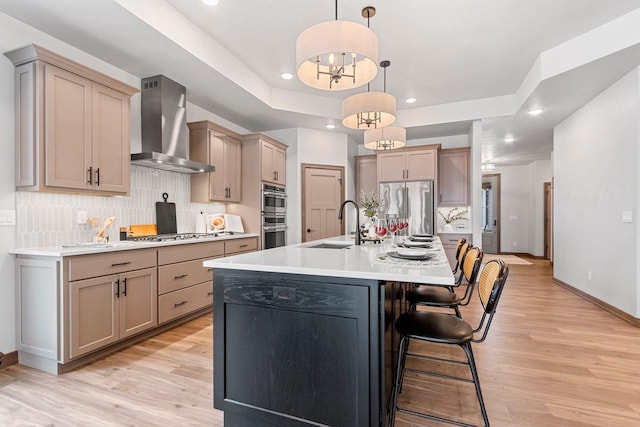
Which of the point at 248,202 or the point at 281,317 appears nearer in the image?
the point at 281,317

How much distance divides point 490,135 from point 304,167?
3.51 metres

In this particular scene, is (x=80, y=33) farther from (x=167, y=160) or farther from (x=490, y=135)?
(x=490, y=135)

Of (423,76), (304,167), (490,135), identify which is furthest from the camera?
(490,135)

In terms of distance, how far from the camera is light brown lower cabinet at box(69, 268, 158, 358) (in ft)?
7.83

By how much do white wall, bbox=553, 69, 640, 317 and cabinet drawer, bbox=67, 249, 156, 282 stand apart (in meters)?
4.77

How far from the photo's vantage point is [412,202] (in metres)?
5.72

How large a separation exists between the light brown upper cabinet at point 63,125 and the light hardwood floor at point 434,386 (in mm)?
1427

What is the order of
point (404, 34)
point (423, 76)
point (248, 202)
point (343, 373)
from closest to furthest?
point (343, 373) → point (404, 34) → point (423, 76) → point (248, 202)

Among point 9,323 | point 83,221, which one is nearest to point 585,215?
point 83,221

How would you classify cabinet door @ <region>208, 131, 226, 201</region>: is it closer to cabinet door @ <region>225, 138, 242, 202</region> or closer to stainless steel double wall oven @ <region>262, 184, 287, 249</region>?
cabinet door @ <region>225, 138, 242, 202</region>

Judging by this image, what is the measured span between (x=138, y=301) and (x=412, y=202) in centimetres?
438

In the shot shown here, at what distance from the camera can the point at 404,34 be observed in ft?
10.9

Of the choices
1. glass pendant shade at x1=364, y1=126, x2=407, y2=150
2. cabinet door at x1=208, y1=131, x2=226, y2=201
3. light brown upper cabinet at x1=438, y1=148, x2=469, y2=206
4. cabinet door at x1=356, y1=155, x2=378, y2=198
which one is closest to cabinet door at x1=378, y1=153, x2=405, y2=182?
cabinet door at x1=356, y1=155, x2=378, y2=198

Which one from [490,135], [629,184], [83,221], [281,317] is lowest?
[281,317]
